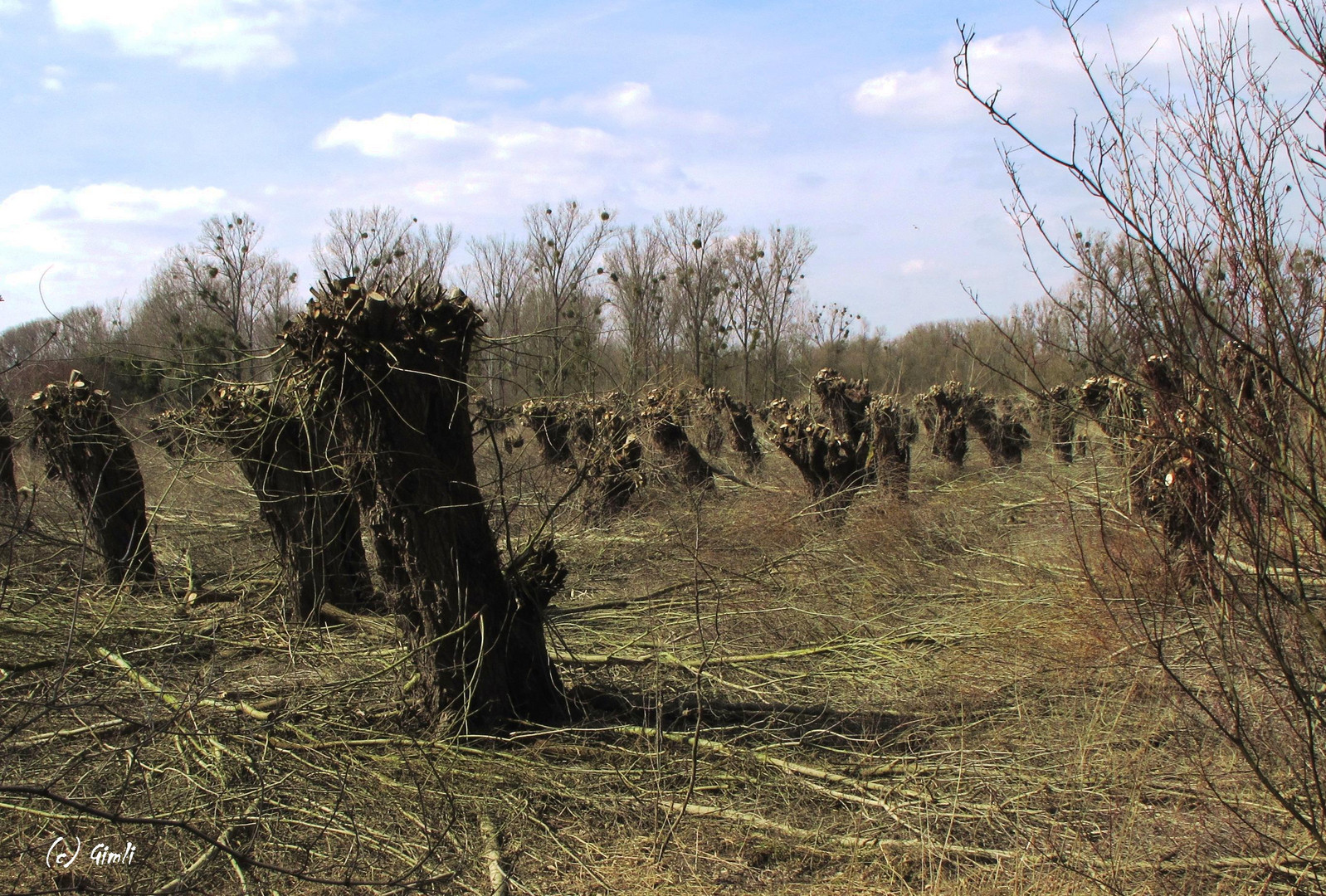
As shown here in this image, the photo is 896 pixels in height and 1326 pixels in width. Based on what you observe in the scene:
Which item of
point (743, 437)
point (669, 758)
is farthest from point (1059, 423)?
point (669, 758)

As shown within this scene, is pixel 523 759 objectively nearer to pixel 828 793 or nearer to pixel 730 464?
pixel 828 793

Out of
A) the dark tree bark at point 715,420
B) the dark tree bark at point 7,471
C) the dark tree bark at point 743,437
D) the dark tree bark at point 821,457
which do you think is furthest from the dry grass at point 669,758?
the dark tree bark at point 743,437

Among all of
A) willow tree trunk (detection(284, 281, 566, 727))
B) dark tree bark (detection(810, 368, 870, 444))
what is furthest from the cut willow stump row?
willow tree trunk (detection(284, 281, 566, 727))

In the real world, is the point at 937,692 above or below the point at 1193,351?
below

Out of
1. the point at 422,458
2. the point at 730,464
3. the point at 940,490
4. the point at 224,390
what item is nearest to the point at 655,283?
the point at 730,464

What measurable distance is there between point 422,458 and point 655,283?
3739cm

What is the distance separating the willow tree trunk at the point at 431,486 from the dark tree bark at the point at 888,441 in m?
6.30

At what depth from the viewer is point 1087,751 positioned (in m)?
3.86

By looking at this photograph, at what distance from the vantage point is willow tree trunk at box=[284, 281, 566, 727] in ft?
12.6

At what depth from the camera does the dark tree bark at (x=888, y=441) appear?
32.9ft

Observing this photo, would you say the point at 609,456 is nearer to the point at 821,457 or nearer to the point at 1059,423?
the point at 821,457

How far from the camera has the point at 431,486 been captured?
4.07 metres

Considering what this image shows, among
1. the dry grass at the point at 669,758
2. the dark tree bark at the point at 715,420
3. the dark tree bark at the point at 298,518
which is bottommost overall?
the dry grass at the point at 669,758

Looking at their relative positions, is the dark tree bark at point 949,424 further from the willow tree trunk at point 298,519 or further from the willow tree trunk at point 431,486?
the willow tree trunk at point 431,486
